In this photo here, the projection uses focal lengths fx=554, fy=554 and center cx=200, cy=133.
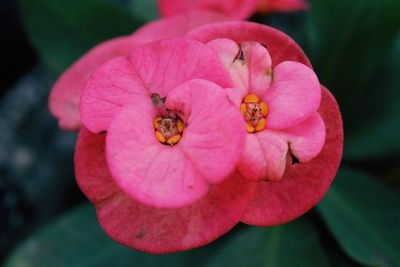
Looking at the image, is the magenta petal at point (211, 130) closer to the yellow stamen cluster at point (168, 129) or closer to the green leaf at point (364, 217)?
the yellow stamen cluster at point (168, 129)

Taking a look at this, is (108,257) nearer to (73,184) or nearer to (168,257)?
(168,257)

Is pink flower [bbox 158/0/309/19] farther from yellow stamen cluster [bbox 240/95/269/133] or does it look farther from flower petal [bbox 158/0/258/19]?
yellow stamen cluster [bbox 240/95/269/133]

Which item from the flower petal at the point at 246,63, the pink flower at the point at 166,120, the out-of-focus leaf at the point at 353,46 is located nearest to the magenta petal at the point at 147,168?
the pink flower at the point at 166,120

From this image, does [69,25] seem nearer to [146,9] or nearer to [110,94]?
[146,9]

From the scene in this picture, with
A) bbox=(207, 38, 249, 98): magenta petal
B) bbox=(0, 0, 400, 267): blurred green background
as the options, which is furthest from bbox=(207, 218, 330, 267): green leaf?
bbox=(207, 38, 249, 98): magenta petal

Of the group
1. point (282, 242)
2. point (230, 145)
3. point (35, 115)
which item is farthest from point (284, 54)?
point (35, 115)

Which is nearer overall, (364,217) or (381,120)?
(364,217)

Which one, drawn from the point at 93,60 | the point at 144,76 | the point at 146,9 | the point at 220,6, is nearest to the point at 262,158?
the point at 144,76
